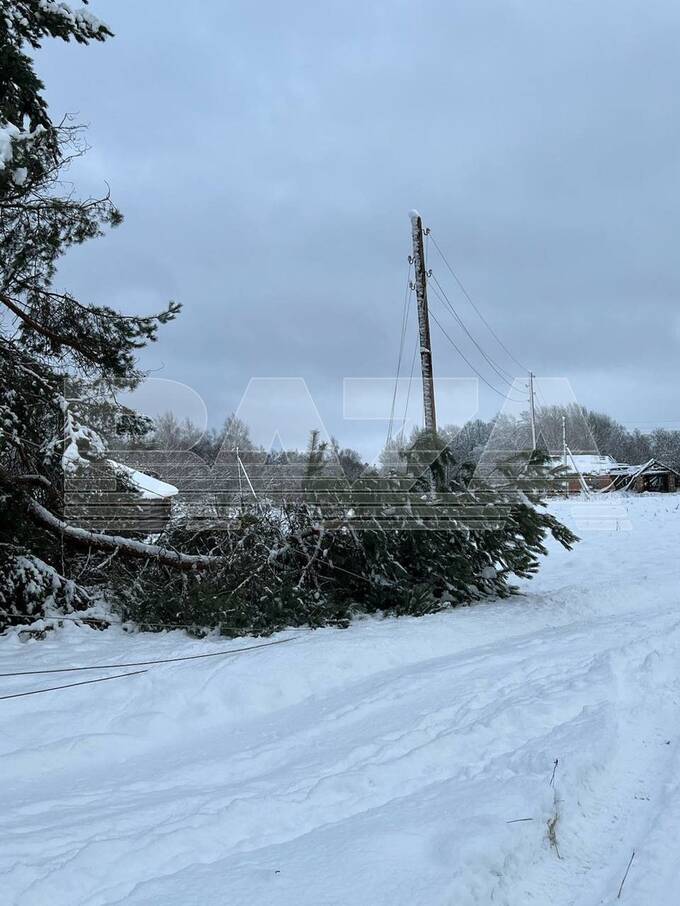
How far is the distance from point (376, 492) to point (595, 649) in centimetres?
296

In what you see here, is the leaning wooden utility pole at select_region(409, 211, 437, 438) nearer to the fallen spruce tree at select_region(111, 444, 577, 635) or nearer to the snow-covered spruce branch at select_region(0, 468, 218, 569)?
the fallen spruce tree at select_region(111, 444, 577, 635)

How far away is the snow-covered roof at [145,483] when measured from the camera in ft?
25.2

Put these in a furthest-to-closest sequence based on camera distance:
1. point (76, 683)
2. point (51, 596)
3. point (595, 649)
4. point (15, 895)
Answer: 1. point (51, 596)
2. point (595, 649)
3. point (76, 683)
4. point (15, 895)

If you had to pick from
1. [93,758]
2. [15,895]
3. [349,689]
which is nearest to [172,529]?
[349,689]

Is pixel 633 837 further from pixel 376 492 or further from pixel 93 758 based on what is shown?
pixel 376 492

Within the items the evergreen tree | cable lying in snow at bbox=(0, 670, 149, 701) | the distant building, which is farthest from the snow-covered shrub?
the distant building

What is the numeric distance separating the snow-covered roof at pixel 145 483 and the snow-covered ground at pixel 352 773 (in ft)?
7.31

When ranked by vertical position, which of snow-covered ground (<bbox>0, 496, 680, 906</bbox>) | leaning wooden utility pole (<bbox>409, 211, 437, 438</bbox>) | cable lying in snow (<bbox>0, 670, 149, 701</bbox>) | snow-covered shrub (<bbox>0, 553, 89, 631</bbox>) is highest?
leaning wooden utility pole (<bbox>409, 211, 437, 438</bbox>)

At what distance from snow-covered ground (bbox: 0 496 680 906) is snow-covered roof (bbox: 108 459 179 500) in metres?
2.23

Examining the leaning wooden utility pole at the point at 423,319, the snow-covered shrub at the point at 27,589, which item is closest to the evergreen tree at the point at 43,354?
the snow-covered shrub at the point at 27,589

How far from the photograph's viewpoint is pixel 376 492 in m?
7.45

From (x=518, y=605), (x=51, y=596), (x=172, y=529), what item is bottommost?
(x=518, y=605)

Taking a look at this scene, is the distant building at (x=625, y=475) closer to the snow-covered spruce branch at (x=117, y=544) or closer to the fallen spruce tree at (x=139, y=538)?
the fallen spruce tree at (x=139, y=538)

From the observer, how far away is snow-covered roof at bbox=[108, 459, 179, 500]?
768cm
